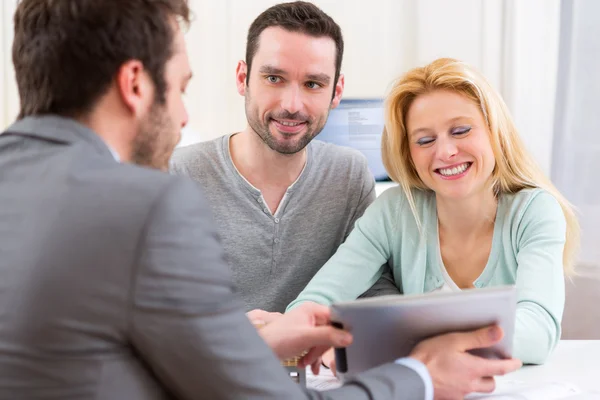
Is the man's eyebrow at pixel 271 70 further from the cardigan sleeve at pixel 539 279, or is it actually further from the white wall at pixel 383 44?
the white wall at pixel 383 44

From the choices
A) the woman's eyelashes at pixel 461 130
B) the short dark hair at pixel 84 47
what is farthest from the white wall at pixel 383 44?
the short dark hair at pixel 84 47

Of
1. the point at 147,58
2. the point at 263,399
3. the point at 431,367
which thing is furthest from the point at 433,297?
the point at 147,58

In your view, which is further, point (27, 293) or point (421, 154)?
point (421, 154)

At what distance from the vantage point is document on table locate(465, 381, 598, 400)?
1239 mm

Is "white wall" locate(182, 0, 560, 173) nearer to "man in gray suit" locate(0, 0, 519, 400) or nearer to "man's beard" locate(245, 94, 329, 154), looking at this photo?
"man's beard" locate(245, 94, 329, 154)

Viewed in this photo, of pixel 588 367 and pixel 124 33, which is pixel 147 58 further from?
pixel 588 367

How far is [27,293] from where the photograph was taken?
0.83m

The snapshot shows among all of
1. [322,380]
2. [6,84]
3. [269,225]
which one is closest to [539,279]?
[322,380]

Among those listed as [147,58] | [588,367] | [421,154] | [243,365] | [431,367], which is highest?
[147,58]

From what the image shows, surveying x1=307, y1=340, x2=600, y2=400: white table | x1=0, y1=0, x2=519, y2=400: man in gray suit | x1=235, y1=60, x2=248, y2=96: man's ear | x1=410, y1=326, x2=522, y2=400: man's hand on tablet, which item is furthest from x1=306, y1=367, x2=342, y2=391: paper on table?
x1=235, y1=60, x2=248, y2=96: man's ear

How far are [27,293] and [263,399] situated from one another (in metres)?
0.30

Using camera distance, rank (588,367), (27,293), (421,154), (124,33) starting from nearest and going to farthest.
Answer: (27,293)
(124,33)
(588,367)
(421,154)

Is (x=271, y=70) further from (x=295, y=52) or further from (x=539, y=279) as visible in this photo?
(x=539, y=279)

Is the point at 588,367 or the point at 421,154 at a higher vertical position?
the point at 421,154
